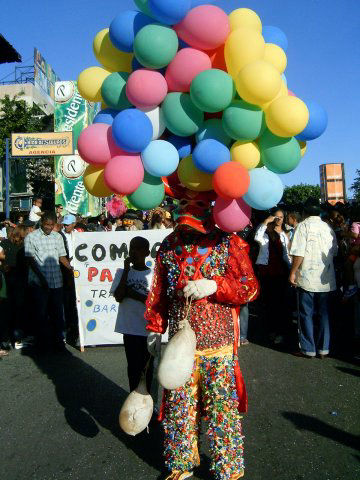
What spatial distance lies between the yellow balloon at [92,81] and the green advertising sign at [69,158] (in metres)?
24.5

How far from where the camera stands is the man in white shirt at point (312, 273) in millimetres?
5363

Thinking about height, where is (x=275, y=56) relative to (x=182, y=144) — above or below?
above

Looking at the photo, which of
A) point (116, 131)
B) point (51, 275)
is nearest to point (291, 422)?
point (116, 131)

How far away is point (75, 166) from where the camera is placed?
27.0 m

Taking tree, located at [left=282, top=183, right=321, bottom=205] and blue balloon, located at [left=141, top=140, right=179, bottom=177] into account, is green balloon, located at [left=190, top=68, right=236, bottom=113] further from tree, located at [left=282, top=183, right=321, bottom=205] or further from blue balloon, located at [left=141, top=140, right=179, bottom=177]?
tree, located at [left=282, top=183, right=321, bottom=205]

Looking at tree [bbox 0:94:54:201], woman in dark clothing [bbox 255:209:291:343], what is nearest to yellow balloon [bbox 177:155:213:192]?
woman in dark clothing [bbox 255:209:291:343]

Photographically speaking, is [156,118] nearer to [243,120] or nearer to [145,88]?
[145,88]

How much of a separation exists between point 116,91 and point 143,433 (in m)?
2.75

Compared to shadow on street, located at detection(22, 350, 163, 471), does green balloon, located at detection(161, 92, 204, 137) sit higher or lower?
higher

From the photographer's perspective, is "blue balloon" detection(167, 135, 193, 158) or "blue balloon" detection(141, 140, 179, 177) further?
"blue balloon" detection(167, 135, 193, 158)

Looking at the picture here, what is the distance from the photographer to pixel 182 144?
9.47 feet

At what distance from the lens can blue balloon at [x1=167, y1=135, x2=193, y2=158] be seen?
2.85m

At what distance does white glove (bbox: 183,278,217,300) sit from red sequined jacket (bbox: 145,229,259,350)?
11 centimetres

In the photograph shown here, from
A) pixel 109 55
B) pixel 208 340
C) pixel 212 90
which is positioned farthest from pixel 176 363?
pixel 109 55
